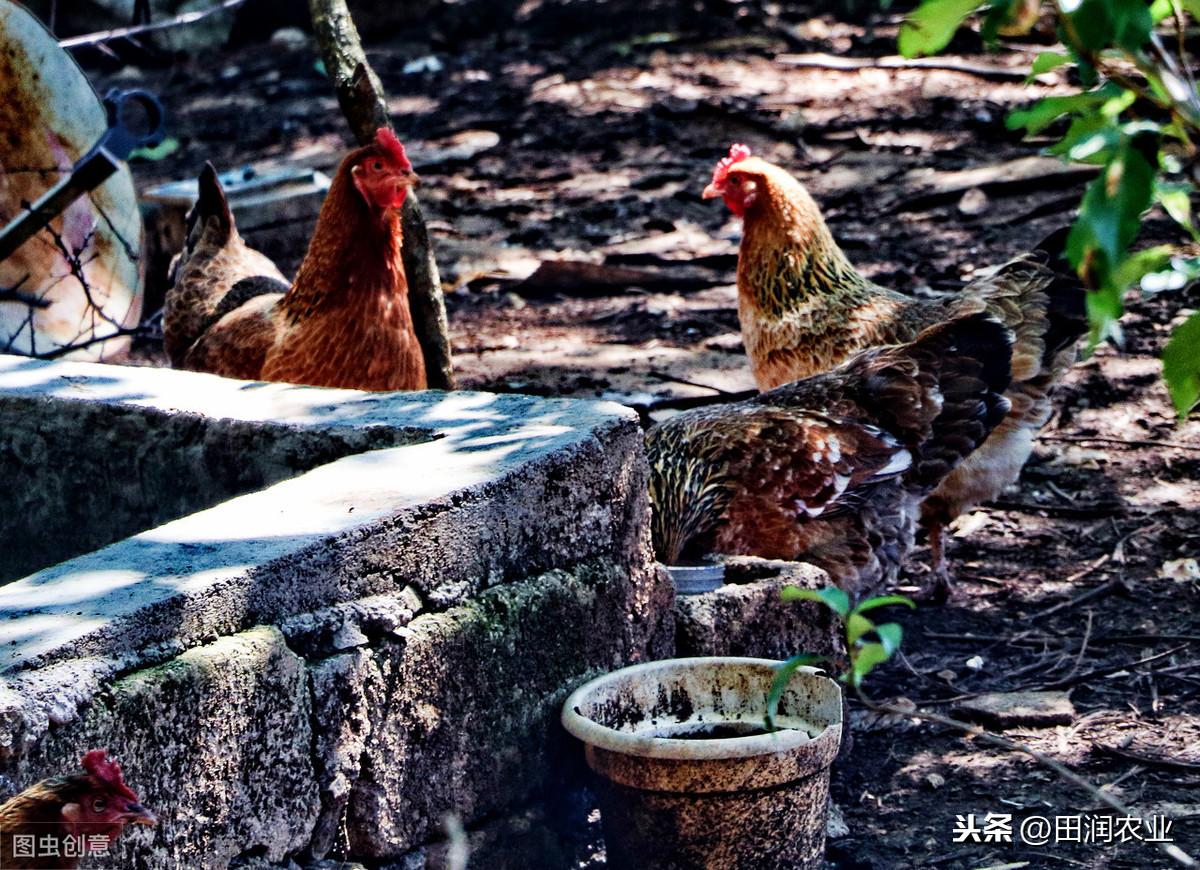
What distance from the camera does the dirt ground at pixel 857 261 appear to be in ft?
14.2

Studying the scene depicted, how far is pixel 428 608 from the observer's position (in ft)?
10.2

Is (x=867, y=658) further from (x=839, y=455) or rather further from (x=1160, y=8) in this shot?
(x=839, y=455)

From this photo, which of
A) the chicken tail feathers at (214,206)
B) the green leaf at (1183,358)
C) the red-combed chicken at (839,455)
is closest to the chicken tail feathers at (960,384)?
the red-combed chicken at (839,455)

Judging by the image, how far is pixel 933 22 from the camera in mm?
1765

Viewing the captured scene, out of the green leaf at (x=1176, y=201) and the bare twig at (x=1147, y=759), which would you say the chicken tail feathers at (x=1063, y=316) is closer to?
the bare twig at (x=1147, y=759)

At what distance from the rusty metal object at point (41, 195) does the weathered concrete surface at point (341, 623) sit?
2275 mm

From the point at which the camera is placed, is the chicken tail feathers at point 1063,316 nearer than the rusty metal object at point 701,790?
No

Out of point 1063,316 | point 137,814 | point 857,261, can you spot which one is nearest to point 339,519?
point 137,814

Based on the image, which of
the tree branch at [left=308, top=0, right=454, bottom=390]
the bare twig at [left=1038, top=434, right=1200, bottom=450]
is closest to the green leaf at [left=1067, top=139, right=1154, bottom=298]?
the tree branch at [left=308, top=0, right=454, bottom=390]

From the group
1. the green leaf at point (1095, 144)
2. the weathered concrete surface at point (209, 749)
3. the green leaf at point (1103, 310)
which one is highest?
the green leaf at point (1095, 144)

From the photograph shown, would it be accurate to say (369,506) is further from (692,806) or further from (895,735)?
(895,735)

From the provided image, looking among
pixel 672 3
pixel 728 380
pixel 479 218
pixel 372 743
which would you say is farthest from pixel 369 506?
pixel 672 3

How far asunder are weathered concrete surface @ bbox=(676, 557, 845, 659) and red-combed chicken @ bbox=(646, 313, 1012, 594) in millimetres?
386

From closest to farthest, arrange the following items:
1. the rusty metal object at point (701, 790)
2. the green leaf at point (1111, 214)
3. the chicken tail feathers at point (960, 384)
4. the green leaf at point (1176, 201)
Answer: the green leaf at point (1111, 214) < the green leaf at point (1176, 201) < the rusty metal object at point (701, 790) < the chicken tail feathers at point (960, 384)
